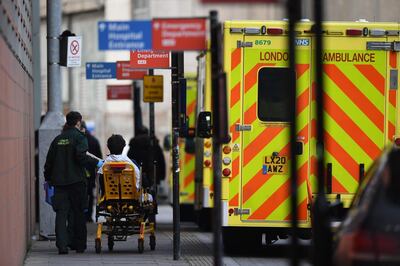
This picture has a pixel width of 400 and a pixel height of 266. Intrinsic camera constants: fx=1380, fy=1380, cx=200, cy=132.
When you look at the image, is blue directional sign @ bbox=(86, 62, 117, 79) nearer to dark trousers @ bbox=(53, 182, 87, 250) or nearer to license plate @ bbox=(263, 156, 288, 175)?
dark trousers @ bbox=(53, 182, 87, 250)

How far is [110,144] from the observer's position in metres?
17.1

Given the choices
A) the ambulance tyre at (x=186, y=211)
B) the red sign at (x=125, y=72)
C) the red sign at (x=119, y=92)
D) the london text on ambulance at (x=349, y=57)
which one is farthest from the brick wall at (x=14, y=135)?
the red sign at (x=119, y=92)

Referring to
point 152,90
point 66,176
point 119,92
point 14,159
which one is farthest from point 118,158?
point 119,92

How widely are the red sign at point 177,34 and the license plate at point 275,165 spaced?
20.8 ft

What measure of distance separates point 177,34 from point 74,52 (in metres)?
9.47

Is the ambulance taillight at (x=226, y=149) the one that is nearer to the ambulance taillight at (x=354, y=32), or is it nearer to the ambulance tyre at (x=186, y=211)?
the ambulance taillight at (x=354, y=32)

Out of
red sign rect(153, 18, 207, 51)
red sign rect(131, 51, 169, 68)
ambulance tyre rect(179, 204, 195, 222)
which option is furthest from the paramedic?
ambulance tyre rect(179, 204, 195, 222)

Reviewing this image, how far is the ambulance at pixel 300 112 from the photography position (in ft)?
54.0

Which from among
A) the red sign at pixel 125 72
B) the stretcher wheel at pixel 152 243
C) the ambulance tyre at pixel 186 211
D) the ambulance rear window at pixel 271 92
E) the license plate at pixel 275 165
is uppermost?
the red sign at pixel 125 72

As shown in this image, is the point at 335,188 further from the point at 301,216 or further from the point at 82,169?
the point at 82,169

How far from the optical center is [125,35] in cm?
1205

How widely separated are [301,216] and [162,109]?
80.1 feet

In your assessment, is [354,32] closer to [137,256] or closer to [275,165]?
[275,165]

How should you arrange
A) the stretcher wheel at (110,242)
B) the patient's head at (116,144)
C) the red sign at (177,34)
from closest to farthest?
the red sign at (177,34), the patient's head at (116,144), the stretcher wheel at (110,242)
